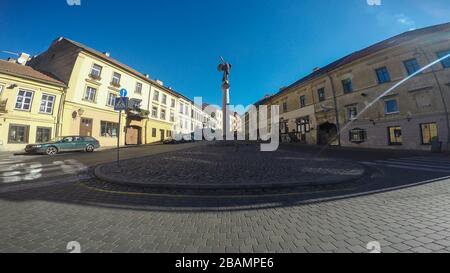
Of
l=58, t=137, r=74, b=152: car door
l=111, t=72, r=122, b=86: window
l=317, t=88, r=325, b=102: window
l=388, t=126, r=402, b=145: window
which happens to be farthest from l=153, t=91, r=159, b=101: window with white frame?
l=388, t=126, r=402, b=145: window

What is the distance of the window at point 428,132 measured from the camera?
14.3 meters

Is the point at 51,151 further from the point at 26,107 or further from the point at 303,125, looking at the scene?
the point at 303,125

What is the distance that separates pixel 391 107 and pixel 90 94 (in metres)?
31.1

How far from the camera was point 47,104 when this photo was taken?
1714 centimetres

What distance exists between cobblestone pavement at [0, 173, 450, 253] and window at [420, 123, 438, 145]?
598 inches

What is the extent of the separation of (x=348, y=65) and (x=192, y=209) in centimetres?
2415

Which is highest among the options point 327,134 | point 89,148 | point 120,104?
point 120,104

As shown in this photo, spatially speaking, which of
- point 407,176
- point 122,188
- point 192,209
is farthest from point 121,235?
point 407,176

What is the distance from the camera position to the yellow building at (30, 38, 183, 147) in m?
18.8

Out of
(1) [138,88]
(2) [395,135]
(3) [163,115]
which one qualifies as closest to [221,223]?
(2) [395,135]

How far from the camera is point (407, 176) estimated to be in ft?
20.5

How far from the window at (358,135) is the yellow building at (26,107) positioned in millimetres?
30092

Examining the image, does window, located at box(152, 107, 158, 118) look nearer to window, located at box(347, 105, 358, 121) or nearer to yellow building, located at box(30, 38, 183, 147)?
yellow building, located at box(30, 38, 183, 147)
